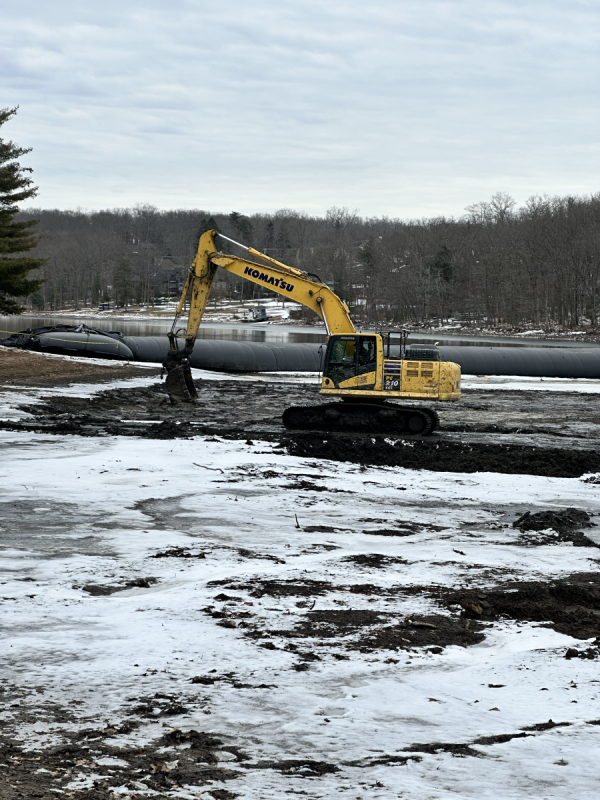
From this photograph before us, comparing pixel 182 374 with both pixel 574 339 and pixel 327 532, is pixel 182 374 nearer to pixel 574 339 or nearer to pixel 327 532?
pixel 327 532

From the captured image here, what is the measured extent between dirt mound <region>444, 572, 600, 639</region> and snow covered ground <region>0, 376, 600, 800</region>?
0.22 meters

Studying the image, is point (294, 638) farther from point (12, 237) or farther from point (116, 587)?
point (12, 237)

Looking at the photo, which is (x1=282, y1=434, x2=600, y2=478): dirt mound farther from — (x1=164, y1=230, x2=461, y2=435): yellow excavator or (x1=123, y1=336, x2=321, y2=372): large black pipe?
(x1=123, y1=336, x2=321, y2=372): large black pipe

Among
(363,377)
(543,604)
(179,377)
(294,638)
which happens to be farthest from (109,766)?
→ (179,377)

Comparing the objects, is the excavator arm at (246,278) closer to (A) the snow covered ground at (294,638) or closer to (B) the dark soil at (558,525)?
(A) the snow covered ground at (294,638)

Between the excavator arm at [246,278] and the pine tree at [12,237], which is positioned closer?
the excavator arm at [246,278]

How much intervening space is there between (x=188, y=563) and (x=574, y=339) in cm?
7304

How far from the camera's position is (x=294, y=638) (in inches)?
269

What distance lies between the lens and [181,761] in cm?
490

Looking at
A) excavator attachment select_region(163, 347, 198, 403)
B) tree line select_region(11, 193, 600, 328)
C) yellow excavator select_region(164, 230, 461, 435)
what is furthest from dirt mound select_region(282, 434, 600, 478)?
tree line select_region(11, 193, 600, 328)

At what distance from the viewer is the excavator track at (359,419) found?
20250 millimetres

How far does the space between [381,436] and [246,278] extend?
5.48 metres

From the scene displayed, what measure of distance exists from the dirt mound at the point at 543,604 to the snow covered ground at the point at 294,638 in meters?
0.22

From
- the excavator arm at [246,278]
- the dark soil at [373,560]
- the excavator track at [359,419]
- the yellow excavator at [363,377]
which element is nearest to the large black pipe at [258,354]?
the excavator arm at [246,278]
